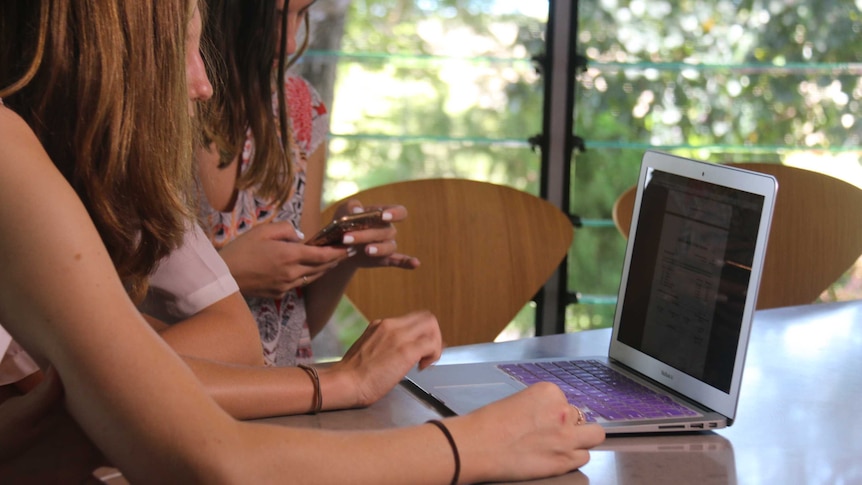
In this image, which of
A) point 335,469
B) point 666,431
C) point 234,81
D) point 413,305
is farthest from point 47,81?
point 413,305

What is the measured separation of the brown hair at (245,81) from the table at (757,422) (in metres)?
0.65

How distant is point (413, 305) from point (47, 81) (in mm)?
1345

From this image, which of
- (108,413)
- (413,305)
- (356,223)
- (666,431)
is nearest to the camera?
(108,413)

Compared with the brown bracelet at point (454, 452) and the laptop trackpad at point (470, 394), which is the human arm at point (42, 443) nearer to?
the brown bracelet at point (454, 452)

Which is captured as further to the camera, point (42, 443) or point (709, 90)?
point (709, 90)

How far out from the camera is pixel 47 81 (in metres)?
0.94

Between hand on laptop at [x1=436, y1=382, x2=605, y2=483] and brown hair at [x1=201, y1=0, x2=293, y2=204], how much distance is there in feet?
3.37

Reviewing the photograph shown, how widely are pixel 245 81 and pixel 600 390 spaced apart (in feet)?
3.30

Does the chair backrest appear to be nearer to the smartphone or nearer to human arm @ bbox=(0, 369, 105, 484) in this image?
the smartphone

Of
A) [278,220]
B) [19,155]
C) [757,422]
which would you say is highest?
[19,155]

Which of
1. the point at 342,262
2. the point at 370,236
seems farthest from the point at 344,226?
the point at 342,262

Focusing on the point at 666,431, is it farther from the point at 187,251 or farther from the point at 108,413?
the point at 187,251

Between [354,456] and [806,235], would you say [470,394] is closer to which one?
[354,456]

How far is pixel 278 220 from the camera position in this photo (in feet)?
6.77
